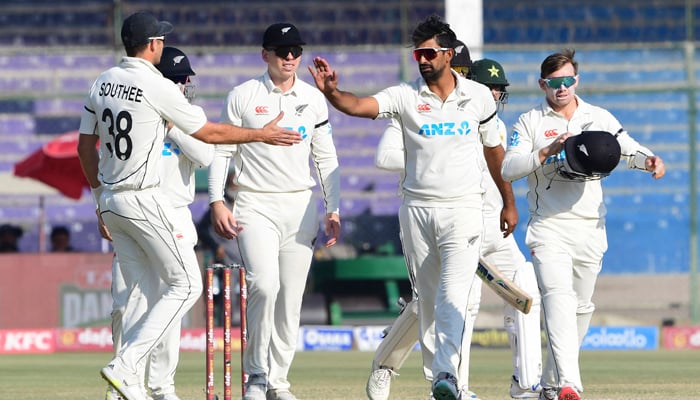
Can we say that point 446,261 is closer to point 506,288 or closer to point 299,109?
point 506,288

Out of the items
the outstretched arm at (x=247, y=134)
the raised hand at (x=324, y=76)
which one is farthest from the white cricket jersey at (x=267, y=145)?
the raised hand at (x=324, y=76)

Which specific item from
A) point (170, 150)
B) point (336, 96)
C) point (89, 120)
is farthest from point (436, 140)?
point (89, 120)

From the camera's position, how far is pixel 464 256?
6.50 metres

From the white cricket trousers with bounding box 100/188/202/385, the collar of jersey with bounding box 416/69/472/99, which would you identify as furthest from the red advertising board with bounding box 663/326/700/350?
the white cricket trousers with bounding box 100/188/202/385

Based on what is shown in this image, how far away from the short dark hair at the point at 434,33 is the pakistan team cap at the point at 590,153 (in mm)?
747

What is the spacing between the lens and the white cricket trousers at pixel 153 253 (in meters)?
6.09

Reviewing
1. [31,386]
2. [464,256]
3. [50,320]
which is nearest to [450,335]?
[464,256]

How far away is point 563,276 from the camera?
6.80 meters

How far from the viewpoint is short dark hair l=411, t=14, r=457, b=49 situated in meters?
6.33

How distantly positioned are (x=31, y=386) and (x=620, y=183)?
34.1ft

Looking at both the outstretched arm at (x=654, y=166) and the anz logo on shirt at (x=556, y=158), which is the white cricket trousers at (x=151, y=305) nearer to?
the anz logo on shirt at (x=556, y=158)

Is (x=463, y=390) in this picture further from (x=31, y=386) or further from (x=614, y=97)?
(x=614, y=97)

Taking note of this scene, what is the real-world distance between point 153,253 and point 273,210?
3.23 feet

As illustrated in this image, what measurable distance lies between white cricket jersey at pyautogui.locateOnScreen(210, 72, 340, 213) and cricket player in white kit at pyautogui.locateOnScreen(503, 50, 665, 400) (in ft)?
3.46
